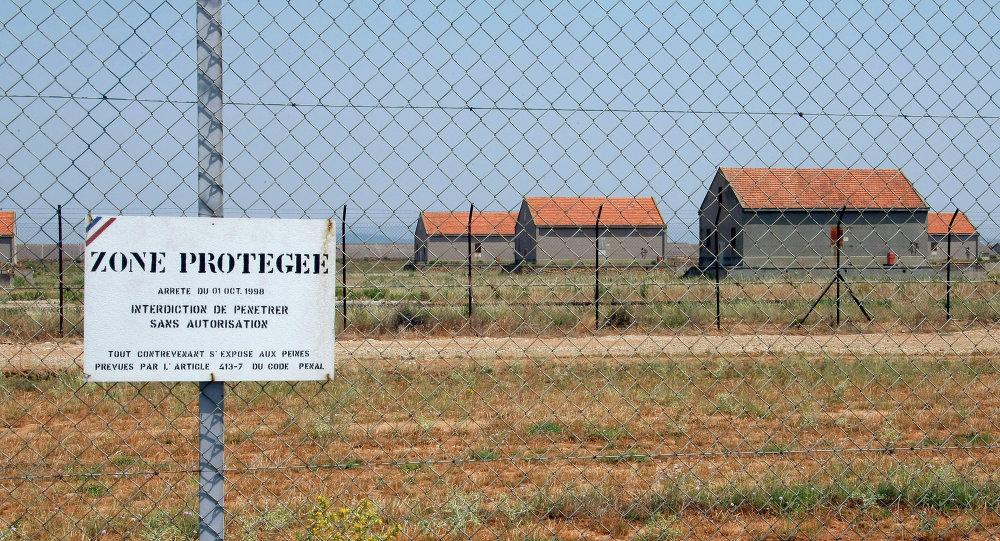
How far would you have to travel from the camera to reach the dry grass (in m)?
4.23

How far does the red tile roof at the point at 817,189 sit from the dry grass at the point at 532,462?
0.77 metres

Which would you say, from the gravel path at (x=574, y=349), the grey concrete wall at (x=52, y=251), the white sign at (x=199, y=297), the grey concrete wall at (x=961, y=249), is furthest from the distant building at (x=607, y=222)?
the gravel path at (x=574, y=349)

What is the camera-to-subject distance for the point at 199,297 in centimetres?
260

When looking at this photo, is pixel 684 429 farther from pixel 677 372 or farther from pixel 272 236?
pixel 272 236

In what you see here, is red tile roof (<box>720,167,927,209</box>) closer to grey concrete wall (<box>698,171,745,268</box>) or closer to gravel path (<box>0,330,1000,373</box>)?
grey concrete wall (<box>698,171,745,268</box>)

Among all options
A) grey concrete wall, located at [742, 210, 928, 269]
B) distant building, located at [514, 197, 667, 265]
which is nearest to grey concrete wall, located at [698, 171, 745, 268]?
grey concrete wall, located at [742, 210, 928, 269]

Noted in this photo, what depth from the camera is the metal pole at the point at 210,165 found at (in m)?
2.64

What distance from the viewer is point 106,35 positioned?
2.60 m

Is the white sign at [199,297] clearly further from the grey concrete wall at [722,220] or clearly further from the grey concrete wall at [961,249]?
the grey concrete wall at [961,249]

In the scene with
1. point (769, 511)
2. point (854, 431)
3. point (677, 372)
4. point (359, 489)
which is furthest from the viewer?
point (677, 372)

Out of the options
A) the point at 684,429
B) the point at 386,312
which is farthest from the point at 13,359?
the point at 684,429

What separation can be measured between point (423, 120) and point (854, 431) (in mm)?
5517

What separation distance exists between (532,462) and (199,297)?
356 centimetres

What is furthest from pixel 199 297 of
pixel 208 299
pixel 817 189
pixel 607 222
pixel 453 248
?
pixel 817 189
